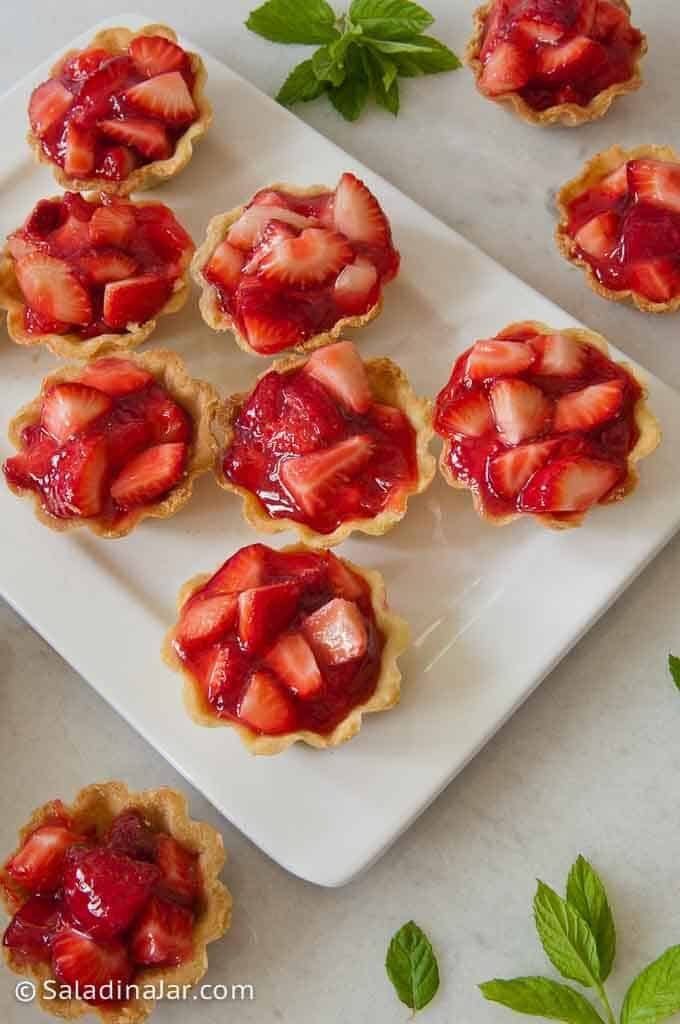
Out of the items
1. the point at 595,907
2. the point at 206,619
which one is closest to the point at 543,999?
the point at 595,907

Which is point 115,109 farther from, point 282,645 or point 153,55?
point 282,645

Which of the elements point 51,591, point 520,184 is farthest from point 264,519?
point 520,184

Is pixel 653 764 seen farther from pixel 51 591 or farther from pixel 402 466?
pixel 51 591

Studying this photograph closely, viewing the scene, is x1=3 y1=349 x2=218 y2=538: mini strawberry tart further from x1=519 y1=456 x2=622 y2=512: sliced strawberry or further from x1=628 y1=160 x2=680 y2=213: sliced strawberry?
x1=628 y1=160 x2=680 y2=213: sliced strawberry

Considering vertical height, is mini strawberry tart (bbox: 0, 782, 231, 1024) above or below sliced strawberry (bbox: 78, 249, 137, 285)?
below

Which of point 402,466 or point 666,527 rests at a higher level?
point 402,466

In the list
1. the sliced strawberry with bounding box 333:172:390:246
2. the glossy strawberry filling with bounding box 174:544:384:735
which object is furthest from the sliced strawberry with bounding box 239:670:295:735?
the sliced strawberry with bounding box 333:172:390:246

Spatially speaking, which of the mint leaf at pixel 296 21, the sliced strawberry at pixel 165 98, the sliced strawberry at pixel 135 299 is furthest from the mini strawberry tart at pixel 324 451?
the mint leaf at pixel 296 21
